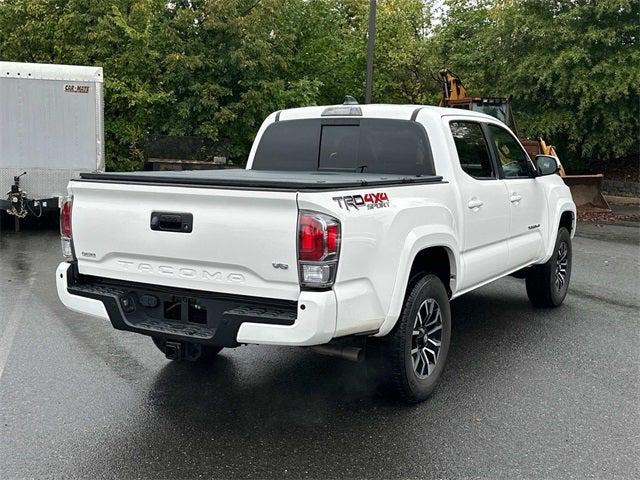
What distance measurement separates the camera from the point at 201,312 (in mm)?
3838

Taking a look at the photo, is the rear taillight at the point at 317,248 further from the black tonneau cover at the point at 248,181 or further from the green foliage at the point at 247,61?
the green foliage at the point at 247,61

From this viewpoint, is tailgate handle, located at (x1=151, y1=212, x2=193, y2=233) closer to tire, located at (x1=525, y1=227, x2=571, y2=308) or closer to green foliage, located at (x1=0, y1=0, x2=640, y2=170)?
tire, located at (x1=525, y1=227, x2=571, y2=308)

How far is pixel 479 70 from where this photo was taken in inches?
801

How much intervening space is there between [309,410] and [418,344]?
0.83 metres

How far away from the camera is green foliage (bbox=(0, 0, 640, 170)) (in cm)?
1723

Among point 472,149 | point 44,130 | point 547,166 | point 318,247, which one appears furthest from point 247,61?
point 318,247

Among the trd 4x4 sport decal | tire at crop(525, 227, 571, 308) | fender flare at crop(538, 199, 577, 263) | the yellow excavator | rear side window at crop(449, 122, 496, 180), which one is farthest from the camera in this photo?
the yellow excavator

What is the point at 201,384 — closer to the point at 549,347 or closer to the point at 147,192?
the point at 147,192

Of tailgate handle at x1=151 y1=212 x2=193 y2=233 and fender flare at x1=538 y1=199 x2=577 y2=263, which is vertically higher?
tailgate handle at x1=151 y1=212 x2=193 y2=233

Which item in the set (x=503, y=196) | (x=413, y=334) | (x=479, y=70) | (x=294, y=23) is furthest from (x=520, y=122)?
(x=413, y=334)

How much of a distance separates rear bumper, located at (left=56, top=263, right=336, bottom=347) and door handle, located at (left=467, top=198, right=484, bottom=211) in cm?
186

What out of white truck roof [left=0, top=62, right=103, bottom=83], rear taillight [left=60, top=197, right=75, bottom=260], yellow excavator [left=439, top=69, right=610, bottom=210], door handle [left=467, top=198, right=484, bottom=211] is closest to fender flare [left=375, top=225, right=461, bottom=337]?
door handle [left=467, top=198, right=484, bottom=211]

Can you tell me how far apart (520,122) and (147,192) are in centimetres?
1669

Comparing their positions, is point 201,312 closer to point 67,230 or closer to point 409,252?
point 67,230
